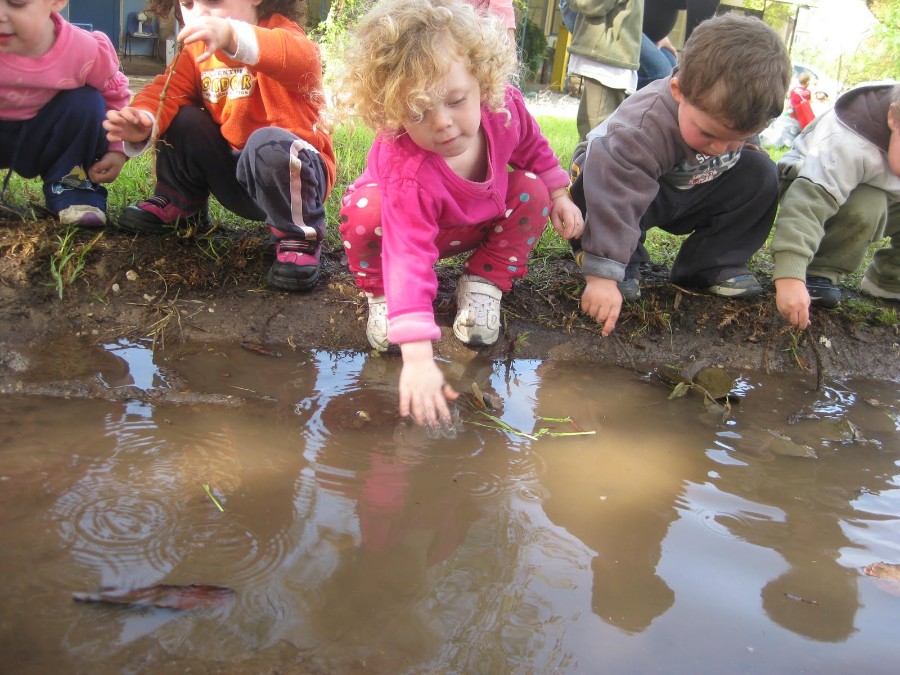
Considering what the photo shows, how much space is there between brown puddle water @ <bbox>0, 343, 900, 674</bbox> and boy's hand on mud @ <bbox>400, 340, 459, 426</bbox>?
167 mm

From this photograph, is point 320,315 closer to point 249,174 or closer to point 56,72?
point 249,174

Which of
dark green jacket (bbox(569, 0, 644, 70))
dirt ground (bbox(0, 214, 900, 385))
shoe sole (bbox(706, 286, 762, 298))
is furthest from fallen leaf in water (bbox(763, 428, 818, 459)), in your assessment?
dark green jacket (bbox(569, 0, 644, 70))

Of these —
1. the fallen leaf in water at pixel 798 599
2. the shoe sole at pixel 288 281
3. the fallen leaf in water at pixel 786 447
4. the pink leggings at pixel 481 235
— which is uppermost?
the pink leggings at pixel 481 235

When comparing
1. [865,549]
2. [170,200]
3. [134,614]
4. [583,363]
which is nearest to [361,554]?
[134,614]

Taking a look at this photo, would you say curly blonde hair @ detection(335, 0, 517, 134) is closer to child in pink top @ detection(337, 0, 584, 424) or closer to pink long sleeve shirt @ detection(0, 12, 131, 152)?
child in pink top @ detection(337, 0, 584, 424)

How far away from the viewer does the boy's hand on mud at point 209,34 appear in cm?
218

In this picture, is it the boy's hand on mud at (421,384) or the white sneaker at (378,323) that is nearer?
the boy's hand on mud at (421,384)

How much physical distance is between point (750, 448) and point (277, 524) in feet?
4.34

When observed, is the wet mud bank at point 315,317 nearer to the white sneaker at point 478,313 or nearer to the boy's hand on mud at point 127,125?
the white sneaker at point 478,313

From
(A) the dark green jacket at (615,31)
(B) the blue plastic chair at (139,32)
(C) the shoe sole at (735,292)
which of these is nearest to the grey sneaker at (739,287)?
(C) the shoe sole at (735,292)

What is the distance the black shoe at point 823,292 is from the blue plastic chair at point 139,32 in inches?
391

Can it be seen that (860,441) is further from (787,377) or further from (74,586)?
(74,586)

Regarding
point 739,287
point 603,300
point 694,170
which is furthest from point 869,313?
point 603,300

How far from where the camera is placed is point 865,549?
1.70 metres
